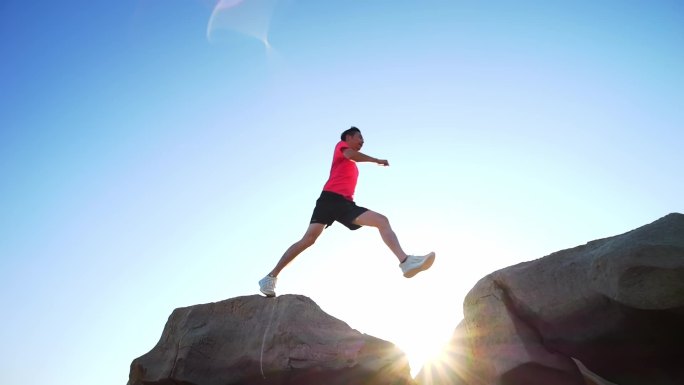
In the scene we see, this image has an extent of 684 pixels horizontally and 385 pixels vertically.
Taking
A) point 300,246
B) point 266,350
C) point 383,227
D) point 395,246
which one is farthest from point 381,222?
point 266,350

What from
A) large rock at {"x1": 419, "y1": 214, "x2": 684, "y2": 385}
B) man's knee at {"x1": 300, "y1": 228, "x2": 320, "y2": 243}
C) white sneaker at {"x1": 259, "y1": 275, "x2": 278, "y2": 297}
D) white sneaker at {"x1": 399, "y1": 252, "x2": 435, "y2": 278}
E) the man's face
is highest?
the man's face

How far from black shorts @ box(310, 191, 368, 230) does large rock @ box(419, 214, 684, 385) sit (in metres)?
2.24

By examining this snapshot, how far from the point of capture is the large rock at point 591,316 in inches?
197

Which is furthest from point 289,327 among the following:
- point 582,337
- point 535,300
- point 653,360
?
point 653,360

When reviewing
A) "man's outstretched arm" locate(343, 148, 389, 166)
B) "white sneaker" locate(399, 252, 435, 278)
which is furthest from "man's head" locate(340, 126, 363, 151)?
"white sneaker" locate(399, 252, 435, 278)

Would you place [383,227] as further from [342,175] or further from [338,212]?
[342,175]

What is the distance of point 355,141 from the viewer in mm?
8047

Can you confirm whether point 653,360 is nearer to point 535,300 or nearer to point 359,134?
point 535,300

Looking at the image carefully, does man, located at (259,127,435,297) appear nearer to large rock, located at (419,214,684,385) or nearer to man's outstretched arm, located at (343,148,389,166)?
man's outstretched arm, located at (343,148,389,166)

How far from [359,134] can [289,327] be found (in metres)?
3.37

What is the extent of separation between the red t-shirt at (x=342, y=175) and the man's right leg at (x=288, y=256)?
74cm

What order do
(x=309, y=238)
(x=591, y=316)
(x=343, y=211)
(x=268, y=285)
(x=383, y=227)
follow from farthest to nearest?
(x=343, y=211) → (x=309, y=238) → (x=268, y=285) → (x=383, y=227) → (x=591, y=316)

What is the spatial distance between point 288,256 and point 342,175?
5.19ft

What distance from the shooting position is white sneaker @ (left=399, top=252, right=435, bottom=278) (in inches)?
256
